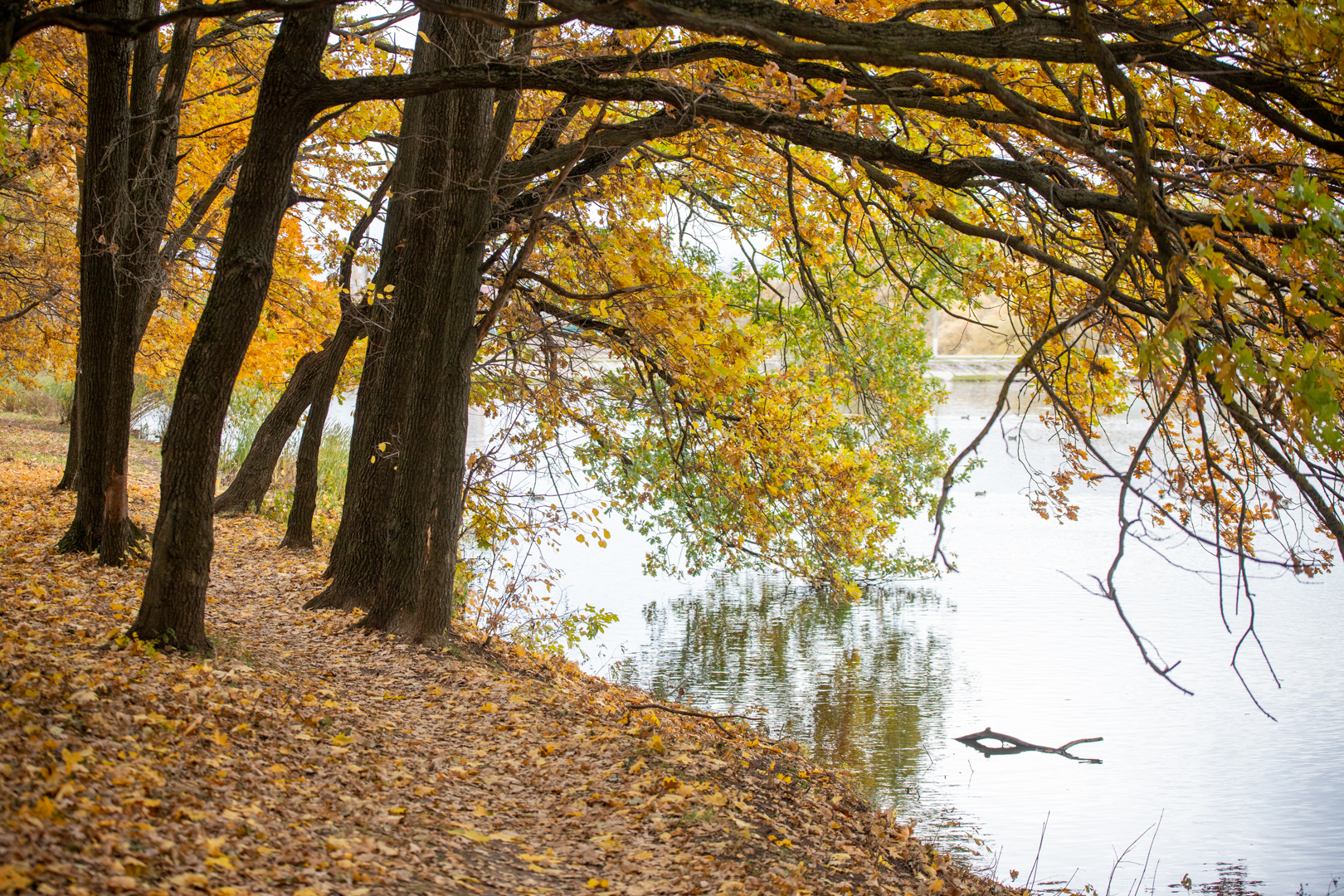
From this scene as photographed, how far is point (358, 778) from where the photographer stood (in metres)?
4.61

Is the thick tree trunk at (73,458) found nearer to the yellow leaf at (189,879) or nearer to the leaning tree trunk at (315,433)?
the leaning tree trunk at (315,433)

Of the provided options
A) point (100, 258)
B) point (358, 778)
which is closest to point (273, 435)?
point (100, 258)

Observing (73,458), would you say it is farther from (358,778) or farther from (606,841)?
(606,841)

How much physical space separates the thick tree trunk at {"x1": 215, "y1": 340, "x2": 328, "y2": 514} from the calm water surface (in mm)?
5082

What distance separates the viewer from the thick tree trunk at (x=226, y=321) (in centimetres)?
529

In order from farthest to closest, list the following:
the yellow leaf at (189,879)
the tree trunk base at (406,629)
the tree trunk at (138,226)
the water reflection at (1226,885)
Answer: the tree trunk at (138,226) < the tree trunk base at (406,629) < the water reflection at (1226,885) < the yellow leaf at (189,879)

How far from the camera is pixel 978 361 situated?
130 feet

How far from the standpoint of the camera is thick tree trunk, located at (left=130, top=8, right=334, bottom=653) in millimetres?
5289

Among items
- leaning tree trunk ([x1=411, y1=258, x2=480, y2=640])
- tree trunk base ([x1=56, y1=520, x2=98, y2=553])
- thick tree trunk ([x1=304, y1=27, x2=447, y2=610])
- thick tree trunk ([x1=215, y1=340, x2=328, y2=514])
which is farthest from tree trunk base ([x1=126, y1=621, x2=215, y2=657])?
thick tree trunk ([x1=215, y1=340, x2=328, y2=514])

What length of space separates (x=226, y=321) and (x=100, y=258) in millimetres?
3480

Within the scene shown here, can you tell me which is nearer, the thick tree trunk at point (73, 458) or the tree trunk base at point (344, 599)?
the tree trunk base at point (344, 599)

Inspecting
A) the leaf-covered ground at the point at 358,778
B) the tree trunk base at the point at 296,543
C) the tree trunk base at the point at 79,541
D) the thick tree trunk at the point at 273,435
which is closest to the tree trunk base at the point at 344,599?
the leaf-covered ground at the point at 358,778

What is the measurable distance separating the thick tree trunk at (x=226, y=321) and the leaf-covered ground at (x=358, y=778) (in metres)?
0.55

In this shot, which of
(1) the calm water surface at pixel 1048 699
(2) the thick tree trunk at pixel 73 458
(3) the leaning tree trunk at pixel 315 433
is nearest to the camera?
(1) the calm water surface at pixel 1048 699
